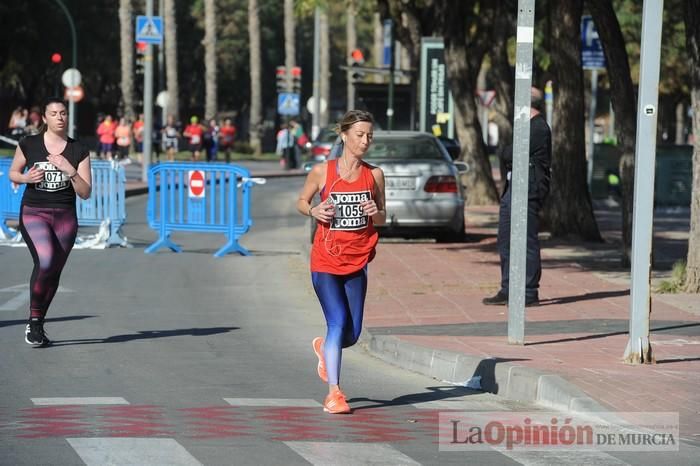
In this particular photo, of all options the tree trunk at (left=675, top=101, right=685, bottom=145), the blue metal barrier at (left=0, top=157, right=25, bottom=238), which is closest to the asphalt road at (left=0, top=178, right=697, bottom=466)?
the blue metal barrier at (left=0, top=157, right=25, bottom=238)

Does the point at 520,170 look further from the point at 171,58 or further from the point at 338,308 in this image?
the point at 171,58

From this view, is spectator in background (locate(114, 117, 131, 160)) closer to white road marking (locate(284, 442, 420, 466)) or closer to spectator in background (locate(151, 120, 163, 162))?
spectator in background (locate(151, 120, 163, 162))

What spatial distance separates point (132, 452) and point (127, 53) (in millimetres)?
50091

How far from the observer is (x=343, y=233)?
886cm

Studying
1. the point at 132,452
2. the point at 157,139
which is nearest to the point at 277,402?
the point at 132,452

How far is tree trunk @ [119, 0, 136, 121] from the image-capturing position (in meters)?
53.6

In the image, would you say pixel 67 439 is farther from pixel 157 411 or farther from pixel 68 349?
pixel 68 349

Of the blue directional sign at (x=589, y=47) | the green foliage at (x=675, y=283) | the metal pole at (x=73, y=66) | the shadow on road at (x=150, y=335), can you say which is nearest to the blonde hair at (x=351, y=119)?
the shadow on road at (x=150, y=335)

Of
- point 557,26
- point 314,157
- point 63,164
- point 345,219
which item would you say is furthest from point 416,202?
point 314,157

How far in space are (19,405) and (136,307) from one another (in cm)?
556

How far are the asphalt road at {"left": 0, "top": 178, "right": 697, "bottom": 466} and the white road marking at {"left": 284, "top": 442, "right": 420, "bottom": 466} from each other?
1 cm

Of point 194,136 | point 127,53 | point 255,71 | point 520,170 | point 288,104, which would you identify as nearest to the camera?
point 520,170

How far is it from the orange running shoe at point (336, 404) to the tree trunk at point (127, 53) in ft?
151

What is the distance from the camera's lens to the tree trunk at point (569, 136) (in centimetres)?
2139
